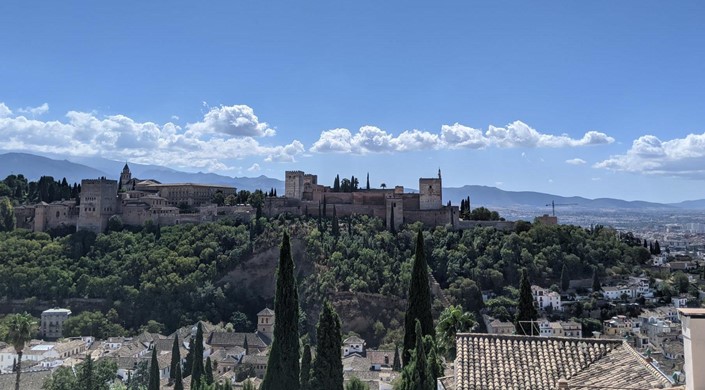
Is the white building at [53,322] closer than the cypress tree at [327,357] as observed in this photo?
No

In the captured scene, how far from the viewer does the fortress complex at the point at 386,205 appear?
69312mm

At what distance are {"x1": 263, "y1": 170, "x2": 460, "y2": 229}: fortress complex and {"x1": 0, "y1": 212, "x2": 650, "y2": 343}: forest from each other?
227 cm

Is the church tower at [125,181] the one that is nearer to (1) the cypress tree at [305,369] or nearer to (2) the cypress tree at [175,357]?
(2) the cypress tree at [175,357]

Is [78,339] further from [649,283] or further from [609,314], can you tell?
[649,283]

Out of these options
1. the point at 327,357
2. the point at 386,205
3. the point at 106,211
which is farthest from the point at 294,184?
the point at 327,357

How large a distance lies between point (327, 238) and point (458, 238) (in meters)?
14.9

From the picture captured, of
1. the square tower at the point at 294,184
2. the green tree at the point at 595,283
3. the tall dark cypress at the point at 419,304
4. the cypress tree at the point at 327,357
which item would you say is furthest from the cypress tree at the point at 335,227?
the tall dark cypress at the point at 419,304

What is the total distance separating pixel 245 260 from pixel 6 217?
31.1m

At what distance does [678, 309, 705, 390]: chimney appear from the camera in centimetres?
639

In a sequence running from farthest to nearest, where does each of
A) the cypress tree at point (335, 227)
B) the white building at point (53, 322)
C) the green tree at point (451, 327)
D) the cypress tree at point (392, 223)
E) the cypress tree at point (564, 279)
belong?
1. the cypress tree at point (392, 223)
2. the cypress tree at point (335, 227)
3. the cypress tree at point (564, 279)
4. the white building at point (53, 322)
5. the green tree at point (451, 327)

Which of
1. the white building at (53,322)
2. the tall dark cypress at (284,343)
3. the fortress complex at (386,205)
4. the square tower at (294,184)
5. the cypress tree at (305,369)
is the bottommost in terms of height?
the white building at (53,322)

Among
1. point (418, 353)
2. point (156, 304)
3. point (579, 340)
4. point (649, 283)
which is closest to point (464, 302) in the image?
point (649, 283)

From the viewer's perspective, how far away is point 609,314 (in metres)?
56.4

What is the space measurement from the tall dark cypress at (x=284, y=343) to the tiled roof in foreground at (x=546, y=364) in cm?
1144
